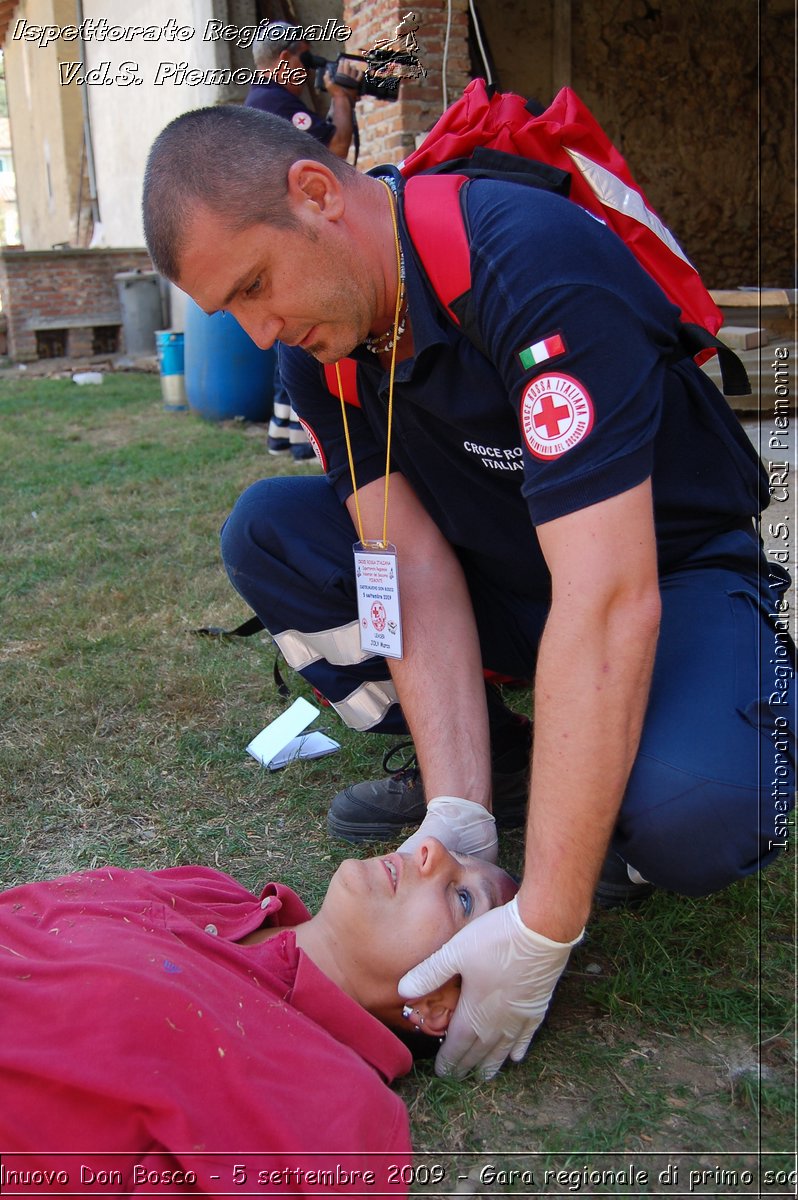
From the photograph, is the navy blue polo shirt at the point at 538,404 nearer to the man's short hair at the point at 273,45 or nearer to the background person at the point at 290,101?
the background person at the point at 290,101

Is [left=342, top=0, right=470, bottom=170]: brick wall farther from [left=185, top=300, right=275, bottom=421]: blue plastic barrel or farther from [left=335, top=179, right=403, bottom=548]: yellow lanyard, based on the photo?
[left=335, top=179, right=403, bottom=548]: yellow lanyard

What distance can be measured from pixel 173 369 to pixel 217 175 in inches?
271

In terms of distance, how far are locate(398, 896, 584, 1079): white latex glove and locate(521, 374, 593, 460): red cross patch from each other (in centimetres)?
70

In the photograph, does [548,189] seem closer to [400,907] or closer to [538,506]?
[538,506]

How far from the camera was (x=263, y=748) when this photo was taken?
279cm

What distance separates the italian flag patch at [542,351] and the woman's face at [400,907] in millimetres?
826

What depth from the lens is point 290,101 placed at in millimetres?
6012

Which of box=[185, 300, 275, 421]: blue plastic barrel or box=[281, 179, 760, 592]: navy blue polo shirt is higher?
box=[281, 179, 760, 592]: navy blue polo shirt

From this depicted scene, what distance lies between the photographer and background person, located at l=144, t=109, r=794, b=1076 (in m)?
1.52

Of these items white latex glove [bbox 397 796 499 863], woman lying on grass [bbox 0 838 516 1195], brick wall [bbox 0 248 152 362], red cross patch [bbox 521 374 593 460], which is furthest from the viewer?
brick wall [bbox 0 248 152 362]

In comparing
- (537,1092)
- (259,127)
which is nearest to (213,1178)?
(537,1092)

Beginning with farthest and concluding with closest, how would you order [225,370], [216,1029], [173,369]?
[173,369], [225,370], [216,1029]

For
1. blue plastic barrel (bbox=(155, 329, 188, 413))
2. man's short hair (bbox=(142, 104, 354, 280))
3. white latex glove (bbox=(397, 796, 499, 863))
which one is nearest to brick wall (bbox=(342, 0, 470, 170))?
blue plastic barrel (bbox=(155, 329, 188, 413))

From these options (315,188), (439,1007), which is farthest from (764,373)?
(439,1007)
